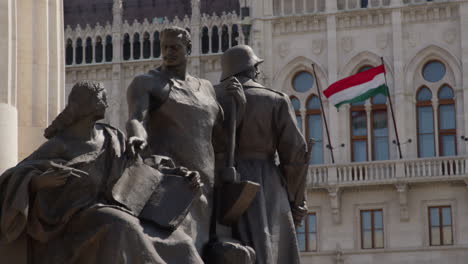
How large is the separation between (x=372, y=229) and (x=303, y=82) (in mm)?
5346

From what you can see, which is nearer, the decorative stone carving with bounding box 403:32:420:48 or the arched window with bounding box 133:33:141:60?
the decorative stone carving with bounding box 403:32:420:48

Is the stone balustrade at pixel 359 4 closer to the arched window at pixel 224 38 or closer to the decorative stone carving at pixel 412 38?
the decorative stone carving at pixel 412 38

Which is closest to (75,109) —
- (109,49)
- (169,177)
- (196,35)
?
(169,177)

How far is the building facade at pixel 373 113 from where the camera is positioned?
40.8 metres

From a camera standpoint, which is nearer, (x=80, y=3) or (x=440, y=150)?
(x=440, y=150)

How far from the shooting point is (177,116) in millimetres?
9266

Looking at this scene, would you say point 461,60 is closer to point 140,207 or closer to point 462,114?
point 462,114

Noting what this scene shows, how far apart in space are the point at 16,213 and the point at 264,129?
2.48m

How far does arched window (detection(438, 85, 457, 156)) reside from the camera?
41.3 m

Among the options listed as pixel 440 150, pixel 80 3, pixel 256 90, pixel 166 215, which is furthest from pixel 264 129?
pixel 80 3

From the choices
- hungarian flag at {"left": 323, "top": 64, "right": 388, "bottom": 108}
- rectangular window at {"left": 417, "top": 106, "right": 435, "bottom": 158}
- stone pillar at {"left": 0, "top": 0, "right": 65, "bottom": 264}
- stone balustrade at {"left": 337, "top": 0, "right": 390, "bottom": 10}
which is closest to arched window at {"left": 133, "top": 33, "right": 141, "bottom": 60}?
stone balustrade at {"left": 337, "top": 0, "right": 390, "bottom": 10}

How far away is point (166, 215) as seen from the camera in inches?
337

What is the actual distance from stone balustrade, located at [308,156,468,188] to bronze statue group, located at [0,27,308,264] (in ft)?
102

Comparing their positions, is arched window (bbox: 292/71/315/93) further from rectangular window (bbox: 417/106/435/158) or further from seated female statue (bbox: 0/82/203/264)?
seated female statue (bbox: 0/82/203/264)
